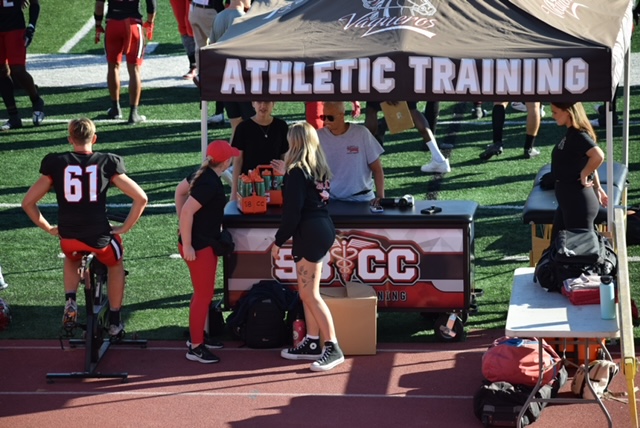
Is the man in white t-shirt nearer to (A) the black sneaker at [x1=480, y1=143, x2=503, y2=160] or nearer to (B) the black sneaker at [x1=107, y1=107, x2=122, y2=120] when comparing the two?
(A) the black sneaker at [x1=480, y1=143, x2=503, y2=160]

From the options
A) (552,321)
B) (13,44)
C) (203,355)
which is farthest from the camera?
(13,44)

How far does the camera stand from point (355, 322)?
9273 mm

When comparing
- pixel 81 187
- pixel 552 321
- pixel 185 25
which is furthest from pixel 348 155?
pixel 185 25

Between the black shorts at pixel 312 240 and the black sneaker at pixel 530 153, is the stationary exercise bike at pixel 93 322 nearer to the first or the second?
the black shorts at pixel 312 240

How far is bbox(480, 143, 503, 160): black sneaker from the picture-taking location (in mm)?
14953

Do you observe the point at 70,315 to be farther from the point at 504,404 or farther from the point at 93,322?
the point at 504,404

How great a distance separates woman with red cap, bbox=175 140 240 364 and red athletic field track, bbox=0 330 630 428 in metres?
0.32

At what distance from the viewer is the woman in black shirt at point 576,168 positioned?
30.6 ft

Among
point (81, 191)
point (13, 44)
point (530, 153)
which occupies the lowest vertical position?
point (530, 153)

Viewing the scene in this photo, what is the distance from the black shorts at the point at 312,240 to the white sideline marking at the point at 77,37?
13.8 meters

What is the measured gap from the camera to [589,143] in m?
9.33

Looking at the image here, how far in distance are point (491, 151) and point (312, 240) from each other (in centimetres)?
664

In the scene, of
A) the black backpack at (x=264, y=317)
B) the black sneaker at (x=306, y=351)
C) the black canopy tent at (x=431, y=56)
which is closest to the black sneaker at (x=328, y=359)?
the black sneaker at (x=306, y=351)

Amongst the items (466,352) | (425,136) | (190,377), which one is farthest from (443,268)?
(425,136)
